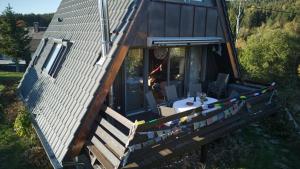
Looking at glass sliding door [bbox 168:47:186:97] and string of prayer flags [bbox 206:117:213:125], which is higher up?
glass sliding door [bbox 168:47:186:97]

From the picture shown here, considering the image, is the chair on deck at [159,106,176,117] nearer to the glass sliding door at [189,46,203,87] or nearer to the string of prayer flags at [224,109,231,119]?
the string of prayer flags at [224,109,231,119]

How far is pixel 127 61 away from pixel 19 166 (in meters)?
4.31

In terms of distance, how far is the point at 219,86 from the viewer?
1034 cm

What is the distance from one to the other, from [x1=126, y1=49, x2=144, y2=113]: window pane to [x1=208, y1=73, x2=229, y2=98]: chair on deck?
3.62 meters

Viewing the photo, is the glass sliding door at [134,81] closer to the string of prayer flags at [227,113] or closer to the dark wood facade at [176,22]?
the dark wood facade at [176,22]

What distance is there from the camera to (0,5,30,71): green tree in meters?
20.4

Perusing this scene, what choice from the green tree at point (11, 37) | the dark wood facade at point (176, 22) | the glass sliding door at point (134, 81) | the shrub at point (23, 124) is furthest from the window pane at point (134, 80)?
the green tree at point (11, 37)

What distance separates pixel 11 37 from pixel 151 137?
20208 mm

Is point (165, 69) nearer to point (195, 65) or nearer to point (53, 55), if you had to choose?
point (195, 65)

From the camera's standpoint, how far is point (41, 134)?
21.9 ft

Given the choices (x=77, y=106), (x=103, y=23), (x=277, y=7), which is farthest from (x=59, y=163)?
(x=277, y=7)

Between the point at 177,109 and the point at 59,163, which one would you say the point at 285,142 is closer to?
the point at 177,109

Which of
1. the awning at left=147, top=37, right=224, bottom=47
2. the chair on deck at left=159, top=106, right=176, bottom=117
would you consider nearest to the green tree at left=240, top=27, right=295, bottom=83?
the awning at left=147, top=37, right=224, bottom=47

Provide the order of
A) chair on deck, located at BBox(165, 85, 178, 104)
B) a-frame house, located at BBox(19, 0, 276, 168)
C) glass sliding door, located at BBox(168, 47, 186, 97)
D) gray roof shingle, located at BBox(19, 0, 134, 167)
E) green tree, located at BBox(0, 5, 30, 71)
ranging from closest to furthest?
a-frame house, located at BBox(19, 0, 276, 168) → gray roof shingle, located at BBox(19, 0, 134, 167) → chair on deck, located at BBox(165, 85, 178, 104) → glass sliding door, located at BBox(168, 47, 186, 97) → green tree, located at BBox(0, 5, 30, 71)
